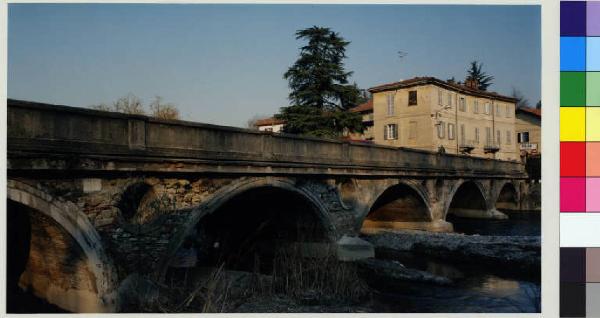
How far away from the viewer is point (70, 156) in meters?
8.65

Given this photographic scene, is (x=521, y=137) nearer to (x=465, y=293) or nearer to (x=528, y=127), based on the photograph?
(x=528, y=127)

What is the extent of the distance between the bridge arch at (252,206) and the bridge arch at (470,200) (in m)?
15.0

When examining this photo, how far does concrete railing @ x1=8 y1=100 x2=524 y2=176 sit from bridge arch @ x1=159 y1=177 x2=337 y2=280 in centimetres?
68

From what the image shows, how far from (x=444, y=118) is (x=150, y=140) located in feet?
99.5

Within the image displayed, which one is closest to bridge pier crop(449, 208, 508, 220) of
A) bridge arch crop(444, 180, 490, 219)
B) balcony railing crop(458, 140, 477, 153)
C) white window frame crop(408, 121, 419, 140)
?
bridge arch crop(444, 180, 490, 219)

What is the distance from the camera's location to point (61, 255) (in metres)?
9.50

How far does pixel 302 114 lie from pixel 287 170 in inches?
585

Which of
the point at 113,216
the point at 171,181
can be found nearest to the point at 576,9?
the point at 171,181

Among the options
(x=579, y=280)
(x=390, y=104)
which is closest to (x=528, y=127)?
(x=390, y=104)

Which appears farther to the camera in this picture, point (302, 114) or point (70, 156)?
point (302, 114)

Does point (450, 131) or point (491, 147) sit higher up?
point (450, 131)

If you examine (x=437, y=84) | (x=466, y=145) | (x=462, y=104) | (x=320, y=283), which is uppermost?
(x=437, y=84)

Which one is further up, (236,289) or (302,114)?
(302,114)

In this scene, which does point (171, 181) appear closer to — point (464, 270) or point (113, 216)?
point (113, 216)
